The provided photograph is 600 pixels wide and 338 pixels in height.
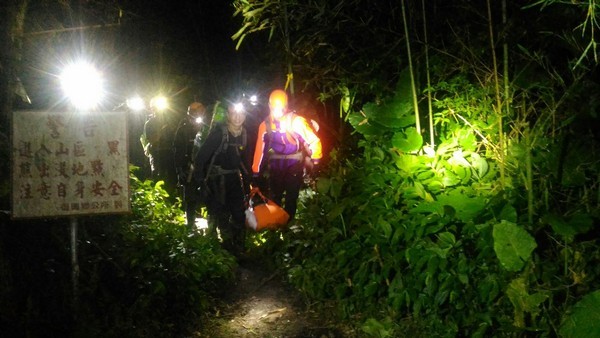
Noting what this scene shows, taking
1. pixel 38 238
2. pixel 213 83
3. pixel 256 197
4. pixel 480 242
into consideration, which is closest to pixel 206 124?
pixel 256 197

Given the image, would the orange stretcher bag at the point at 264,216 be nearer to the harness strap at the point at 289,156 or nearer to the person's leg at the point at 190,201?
the harness strap at the point at 289,156

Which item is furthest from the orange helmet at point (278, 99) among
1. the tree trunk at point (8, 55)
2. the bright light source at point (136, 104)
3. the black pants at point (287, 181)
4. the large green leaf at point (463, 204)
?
the bright light source at point (136, 104)

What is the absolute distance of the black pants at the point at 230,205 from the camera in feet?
26.2

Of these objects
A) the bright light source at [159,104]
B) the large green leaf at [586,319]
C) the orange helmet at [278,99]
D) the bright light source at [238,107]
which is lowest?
the large green leaf at [586,319]

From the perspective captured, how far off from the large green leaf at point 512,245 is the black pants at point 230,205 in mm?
4906

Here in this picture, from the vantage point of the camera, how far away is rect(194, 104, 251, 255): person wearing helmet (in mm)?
7746

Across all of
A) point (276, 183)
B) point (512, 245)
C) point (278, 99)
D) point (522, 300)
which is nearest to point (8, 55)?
point (278, 99)

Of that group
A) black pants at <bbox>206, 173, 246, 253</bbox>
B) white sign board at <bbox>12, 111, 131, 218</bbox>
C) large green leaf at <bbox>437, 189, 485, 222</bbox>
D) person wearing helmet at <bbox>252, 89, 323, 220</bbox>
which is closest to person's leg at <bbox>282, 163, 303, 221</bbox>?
person wearing helmet at <bbox>252, 89, 323, 220</bbox>

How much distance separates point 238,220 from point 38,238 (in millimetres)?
3211

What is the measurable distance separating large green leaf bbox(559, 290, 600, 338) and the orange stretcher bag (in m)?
4.82

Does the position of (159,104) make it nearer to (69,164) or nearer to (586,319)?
(69,164)

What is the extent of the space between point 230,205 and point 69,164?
3.43 metres

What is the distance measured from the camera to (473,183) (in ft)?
15.2

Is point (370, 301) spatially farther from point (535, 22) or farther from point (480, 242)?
point (535, 22)
